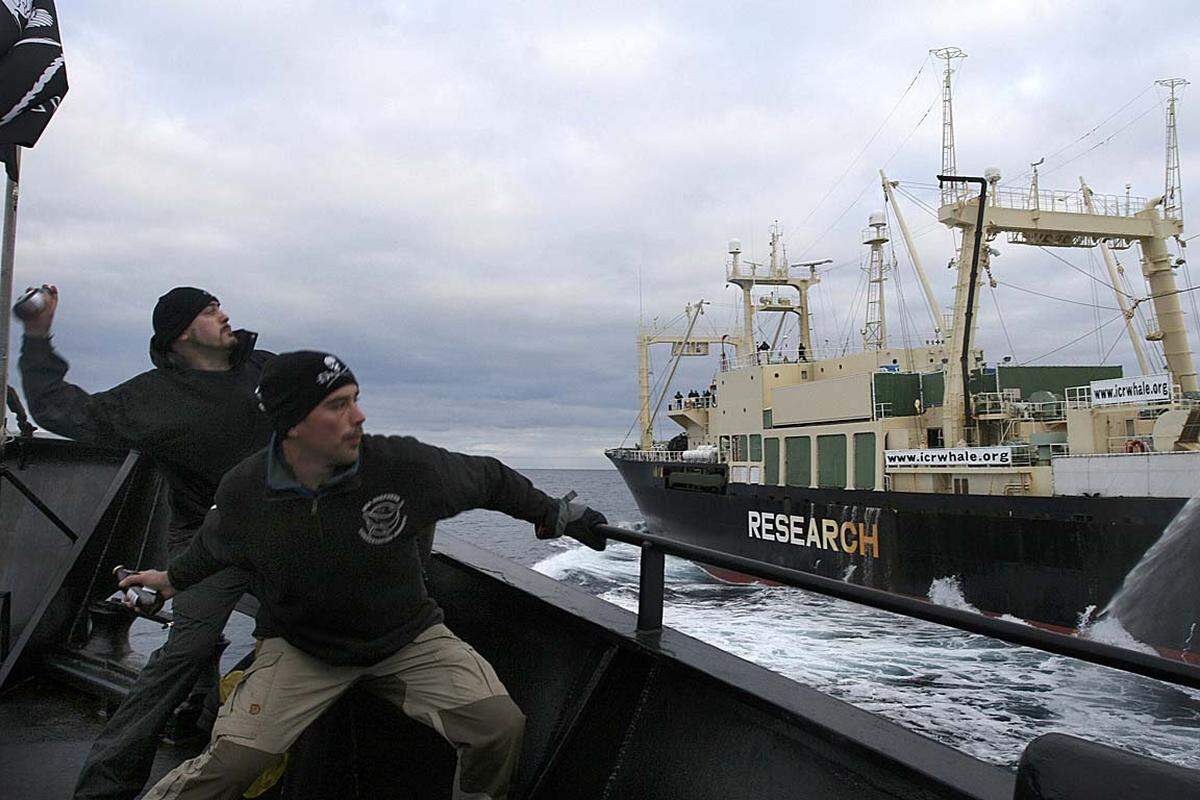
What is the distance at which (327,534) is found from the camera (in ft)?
6.23

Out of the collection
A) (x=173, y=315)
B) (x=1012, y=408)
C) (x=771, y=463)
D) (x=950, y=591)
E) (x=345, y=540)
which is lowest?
(x=950, y=591)

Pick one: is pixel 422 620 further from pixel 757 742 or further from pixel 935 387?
pixel 935 387

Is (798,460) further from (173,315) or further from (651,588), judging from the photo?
(173,315)

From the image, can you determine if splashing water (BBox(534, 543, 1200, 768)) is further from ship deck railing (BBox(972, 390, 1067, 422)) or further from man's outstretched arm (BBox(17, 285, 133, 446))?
man's outstretched arm (BBox(17, 285, 133, 446))

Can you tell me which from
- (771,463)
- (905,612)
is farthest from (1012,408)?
(905,612)

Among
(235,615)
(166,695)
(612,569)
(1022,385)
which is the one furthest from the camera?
(612,569)

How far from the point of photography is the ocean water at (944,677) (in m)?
9.19

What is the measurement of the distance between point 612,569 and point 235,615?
53.1 feet

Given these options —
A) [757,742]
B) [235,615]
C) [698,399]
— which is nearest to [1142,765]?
[757,742]

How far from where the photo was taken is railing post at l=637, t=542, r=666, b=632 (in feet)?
8.21

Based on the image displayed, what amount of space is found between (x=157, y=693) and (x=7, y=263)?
6.23 ft

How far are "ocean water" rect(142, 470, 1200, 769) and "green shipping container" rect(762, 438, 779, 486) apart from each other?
17.2ft

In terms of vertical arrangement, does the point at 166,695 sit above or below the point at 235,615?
above

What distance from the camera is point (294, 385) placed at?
6.11 feet
